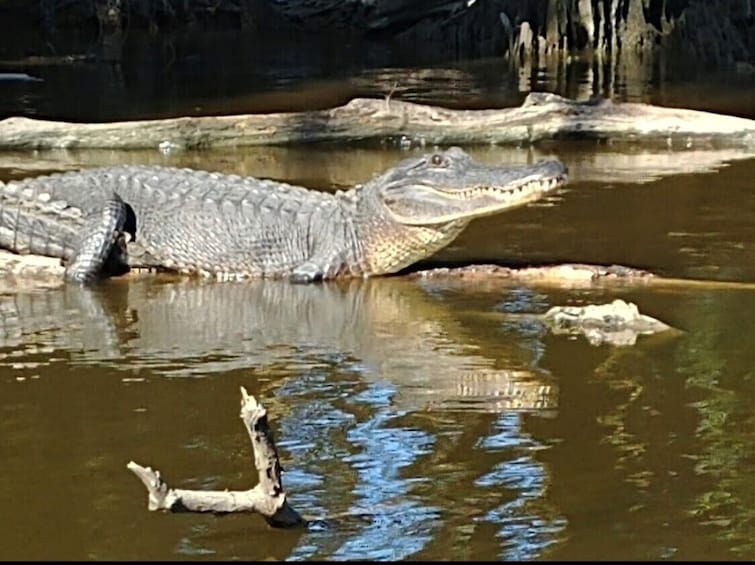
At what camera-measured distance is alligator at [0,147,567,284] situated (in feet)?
23.4

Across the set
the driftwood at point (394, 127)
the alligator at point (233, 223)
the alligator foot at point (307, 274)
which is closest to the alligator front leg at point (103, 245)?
the alligator at point (233, 223)

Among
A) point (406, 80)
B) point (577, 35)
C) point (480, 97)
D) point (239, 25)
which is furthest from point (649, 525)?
point (239, 25)

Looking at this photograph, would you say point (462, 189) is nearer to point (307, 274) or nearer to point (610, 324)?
point (307, 274)

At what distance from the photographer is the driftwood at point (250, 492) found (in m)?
3.30

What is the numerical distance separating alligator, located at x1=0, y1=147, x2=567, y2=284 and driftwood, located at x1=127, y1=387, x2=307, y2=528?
3518 millimetres

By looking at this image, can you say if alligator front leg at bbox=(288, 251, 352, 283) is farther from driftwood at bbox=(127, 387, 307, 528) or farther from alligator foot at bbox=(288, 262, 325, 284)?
driftwood at bbox=(127, 387, 307, 528)

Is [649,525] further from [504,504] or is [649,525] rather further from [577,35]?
[577,35]

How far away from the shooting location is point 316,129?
1088cm

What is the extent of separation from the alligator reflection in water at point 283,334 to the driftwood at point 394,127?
11.9ft

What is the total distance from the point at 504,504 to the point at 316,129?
23.0 ft

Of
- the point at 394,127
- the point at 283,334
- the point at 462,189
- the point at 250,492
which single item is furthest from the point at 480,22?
the point at 250,492

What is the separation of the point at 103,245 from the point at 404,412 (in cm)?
261

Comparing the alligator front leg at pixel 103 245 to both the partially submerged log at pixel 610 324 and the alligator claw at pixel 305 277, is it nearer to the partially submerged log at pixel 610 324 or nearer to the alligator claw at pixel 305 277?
the alligator claw at pixel 305 277

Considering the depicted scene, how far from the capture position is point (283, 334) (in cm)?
606
